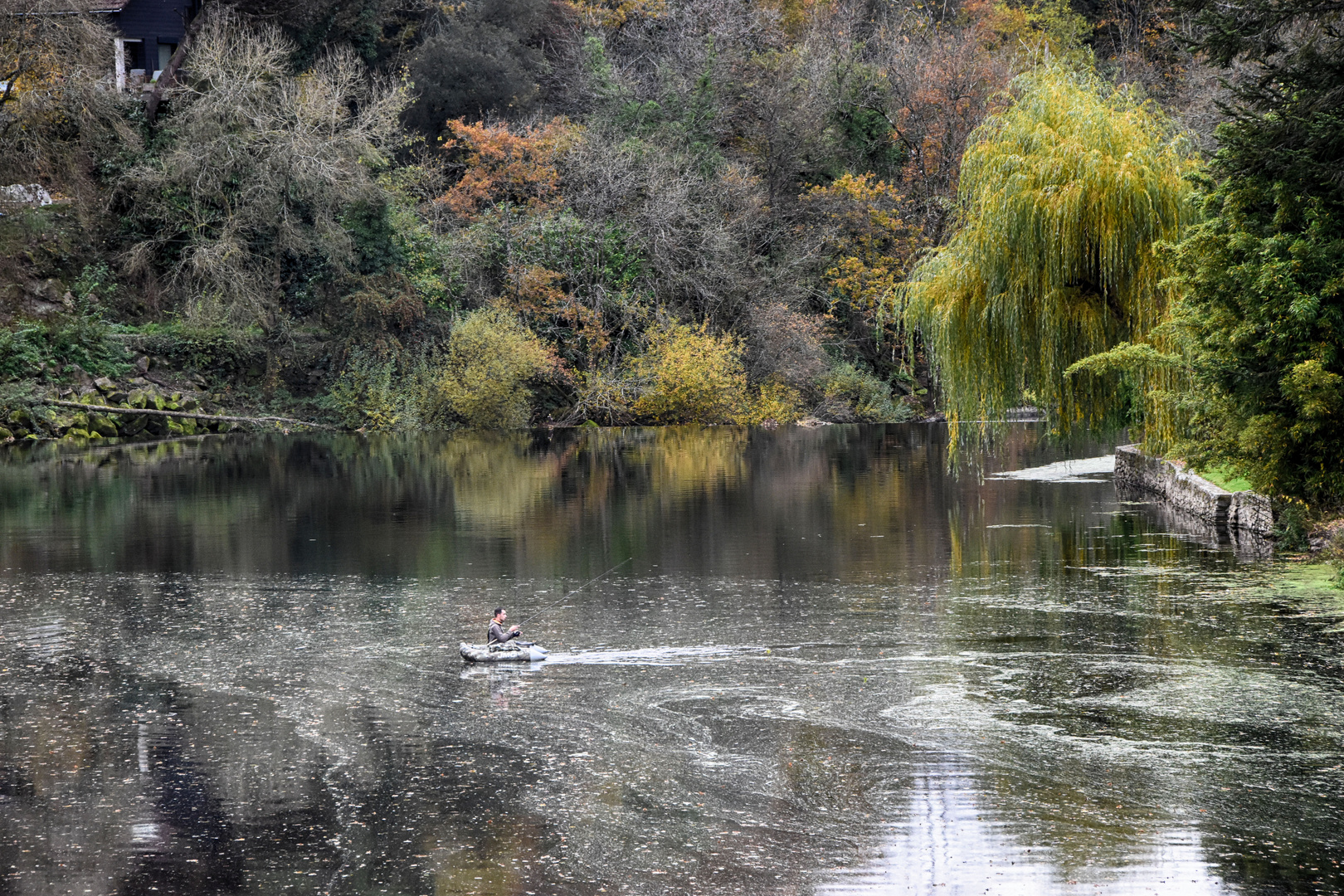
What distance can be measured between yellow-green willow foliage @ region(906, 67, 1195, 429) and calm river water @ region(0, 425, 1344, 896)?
8.11ft

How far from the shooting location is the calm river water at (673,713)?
7.94 m

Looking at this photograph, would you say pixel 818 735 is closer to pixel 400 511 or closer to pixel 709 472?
pixel 400 511

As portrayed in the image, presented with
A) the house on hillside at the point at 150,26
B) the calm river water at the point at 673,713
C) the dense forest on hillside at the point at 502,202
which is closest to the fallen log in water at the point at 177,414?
the dense forest on hillside at the point at 502,202

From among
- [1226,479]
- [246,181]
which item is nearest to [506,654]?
[1226,479]

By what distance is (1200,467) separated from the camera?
763 inches

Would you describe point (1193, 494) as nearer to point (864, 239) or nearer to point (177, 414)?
point (177, 414)

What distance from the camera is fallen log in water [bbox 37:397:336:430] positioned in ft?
136

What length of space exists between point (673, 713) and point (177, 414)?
35.5m

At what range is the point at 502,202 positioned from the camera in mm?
50469

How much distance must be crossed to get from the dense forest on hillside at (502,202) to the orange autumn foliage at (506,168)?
0.12 metres

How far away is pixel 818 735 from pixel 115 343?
38637 mm

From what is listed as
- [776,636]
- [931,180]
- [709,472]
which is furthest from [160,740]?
[931,180]

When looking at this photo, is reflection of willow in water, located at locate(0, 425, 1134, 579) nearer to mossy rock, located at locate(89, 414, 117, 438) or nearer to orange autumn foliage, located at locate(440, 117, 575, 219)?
mossy rock, located at locate(89, 414, 117, 438)

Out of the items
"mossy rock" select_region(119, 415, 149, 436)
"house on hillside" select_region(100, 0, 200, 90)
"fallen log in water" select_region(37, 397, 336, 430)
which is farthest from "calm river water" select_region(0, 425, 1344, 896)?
"house on hillside" select_region(100, 0, 200, 90)
